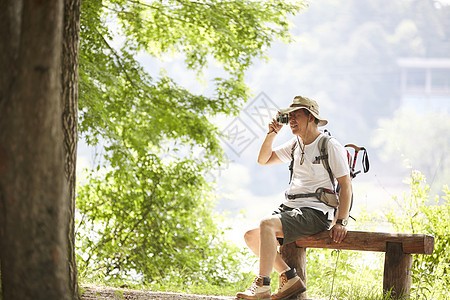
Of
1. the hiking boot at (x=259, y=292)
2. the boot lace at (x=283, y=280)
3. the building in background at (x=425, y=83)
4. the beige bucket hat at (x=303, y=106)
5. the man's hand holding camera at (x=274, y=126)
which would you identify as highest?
the building in background at (x=425, y=83)

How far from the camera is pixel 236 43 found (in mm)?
5766

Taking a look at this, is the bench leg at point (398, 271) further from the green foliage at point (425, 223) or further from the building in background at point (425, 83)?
the building in background at point (425, 83)

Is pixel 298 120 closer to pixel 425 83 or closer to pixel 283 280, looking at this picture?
pixel 283 280

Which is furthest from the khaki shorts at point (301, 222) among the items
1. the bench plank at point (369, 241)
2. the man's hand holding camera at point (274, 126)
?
the man's hand holding camera at point (274, 126)

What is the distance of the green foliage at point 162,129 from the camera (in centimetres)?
586

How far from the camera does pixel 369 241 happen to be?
3.41 meters

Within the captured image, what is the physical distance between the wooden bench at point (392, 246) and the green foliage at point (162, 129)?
8.89 ft

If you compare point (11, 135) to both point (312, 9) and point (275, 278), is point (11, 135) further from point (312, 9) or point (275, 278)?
point (312, 9)

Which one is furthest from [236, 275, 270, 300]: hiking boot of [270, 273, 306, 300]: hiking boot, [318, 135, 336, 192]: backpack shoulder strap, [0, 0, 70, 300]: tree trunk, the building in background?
the building in background

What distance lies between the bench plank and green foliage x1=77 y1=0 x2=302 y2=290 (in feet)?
8.74

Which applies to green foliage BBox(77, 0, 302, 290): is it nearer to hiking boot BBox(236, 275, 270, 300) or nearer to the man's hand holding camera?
the man's hand holding camera

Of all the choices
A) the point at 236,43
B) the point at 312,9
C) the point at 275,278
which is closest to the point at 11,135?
the point at 236,43

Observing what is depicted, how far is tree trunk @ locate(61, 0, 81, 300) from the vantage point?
2.36 meters

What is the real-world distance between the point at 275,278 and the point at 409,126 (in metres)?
17.7
